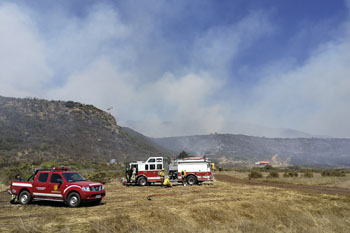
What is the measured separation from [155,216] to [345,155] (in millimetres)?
137213

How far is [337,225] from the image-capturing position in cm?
943

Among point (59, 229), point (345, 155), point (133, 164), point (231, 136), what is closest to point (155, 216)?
point (59, 229)

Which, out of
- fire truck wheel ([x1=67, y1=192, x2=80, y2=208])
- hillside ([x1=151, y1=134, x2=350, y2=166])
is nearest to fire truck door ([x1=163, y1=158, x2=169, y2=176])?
fire truck wheel ([x1=67, y1=192, x2=80, y2=208])

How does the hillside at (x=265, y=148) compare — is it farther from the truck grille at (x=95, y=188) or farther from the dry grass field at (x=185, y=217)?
the truck grille at (x=95, y=188)

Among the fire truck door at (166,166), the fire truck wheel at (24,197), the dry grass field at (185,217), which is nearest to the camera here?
the dry grass field at (185,217)

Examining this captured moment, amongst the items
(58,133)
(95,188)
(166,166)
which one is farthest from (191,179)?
(58,133)

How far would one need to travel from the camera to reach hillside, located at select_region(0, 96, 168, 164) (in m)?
51.8

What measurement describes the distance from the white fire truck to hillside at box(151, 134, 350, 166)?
84126mm

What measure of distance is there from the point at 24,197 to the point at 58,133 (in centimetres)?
5446

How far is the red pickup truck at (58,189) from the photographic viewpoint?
1323cm

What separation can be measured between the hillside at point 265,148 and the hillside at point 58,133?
4502 centimetres

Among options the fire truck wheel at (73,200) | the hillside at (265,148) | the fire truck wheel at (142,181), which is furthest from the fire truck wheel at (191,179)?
the hillside at (265,148)

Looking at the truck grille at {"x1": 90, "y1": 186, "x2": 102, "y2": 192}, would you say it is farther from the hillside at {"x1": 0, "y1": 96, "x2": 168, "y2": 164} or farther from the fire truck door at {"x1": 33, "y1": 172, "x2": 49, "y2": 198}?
the hillside at {"x1": 0, "y1": 96, "x2": 168, "y2": 164}

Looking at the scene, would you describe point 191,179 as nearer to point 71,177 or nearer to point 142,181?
point 142,181
